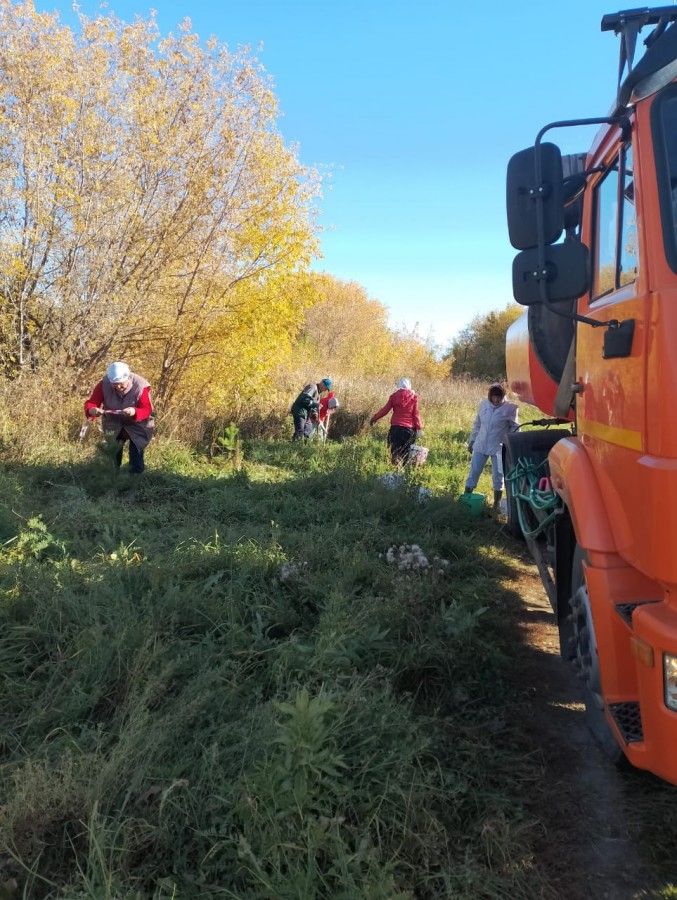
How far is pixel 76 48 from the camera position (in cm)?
833

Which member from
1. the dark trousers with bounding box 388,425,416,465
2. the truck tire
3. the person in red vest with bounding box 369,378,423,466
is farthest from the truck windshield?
the dark trousers with bounding box 388,425,416,465

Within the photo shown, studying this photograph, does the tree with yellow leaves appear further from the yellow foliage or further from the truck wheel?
the yellow foliage

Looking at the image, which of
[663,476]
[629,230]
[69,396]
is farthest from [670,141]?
[69,396]

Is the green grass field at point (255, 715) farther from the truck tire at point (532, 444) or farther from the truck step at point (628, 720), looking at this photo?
the truck tire at point (532, 444)

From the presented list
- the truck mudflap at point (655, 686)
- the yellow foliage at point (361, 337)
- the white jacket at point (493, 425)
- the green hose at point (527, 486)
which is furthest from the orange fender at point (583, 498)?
the yellow foliage at point (361, 337)

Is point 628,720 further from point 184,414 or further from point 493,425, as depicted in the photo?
point 184,414

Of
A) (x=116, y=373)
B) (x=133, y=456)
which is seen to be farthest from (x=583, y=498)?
(x=133, y=456)

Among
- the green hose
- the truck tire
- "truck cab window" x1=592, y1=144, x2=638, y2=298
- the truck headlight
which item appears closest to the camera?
the truck headlight

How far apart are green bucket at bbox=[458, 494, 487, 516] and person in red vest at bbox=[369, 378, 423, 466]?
95.7 inches

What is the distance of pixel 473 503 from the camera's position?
6340 millimetres

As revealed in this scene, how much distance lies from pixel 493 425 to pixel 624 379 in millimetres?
5160

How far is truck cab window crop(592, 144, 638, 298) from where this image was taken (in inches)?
86.5

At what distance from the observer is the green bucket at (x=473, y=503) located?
246 inches

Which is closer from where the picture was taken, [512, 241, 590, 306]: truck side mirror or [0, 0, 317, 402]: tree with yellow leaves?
[512, 241, 590, 306]: truck side mirror
